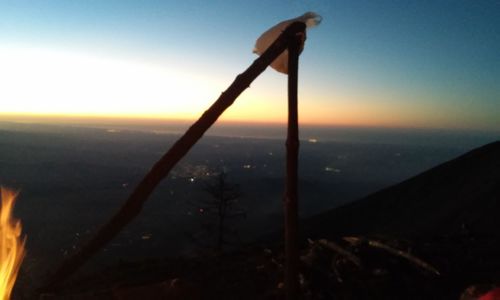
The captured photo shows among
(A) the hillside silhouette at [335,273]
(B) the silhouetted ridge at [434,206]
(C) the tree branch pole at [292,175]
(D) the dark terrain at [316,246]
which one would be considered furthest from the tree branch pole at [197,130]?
(B) the silhouetted ridge at [434,206]

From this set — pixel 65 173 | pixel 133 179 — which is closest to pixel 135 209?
pixel 133 179

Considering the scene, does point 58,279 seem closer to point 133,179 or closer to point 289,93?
point 289,93

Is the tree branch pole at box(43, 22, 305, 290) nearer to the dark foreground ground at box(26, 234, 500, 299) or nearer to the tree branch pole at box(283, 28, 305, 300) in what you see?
the tree branch pole at box(283, 28, 305, 300)

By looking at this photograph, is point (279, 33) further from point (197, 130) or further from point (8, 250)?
point (8, 250)

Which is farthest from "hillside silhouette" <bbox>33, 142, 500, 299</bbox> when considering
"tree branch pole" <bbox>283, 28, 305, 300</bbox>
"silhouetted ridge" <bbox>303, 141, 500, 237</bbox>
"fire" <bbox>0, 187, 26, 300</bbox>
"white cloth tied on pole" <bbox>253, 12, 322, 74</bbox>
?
"silhouetted ridge" <bbox>303, 141, 500, 237</bbox>

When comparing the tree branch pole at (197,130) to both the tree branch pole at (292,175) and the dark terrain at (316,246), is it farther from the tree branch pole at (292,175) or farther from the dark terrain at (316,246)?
the dark terrain at (316,246)

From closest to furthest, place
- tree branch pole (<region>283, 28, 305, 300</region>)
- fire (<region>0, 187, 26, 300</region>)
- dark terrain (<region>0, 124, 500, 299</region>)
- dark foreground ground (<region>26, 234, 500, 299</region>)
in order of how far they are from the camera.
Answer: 1. tree branch pole (<region>283, 28, 305, 300</region>)
2. fire (<region>0, 187, 26, 300</region>)
3. dark foreground ground (<region>26, 234, 500, 299</region>)
4. dark terrain (<region>0, 124, 500, 299</region>)

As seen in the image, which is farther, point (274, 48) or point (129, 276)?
point (129, 276)

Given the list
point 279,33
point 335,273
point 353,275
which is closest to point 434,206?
point 353,275
